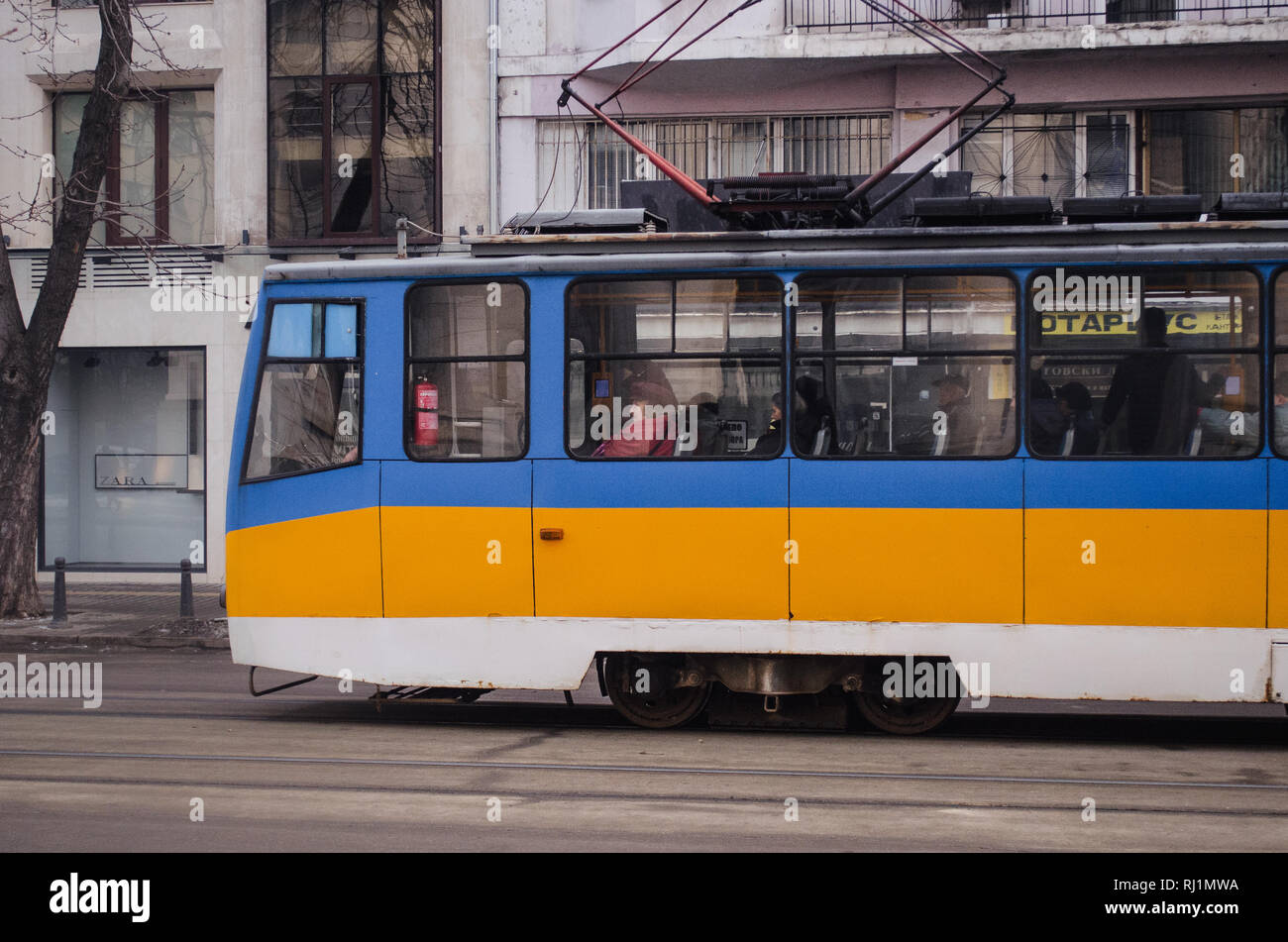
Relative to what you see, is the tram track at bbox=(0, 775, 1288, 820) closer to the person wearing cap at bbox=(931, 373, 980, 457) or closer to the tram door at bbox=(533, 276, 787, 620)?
the tram door at bbox=(533, 276, 787, 620)

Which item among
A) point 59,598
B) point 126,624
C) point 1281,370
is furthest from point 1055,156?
point 59,598

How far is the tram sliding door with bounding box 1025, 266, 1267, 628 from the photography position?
836cm

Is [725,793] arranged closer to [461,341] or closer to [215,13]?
[461,341]

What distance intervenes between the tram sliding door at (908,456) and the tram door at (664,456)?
260 millimetres

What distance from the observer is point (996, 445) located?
8.57 metres

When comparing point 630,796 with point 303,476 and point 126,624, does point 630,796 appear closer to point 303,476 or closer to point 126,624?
point 303,476

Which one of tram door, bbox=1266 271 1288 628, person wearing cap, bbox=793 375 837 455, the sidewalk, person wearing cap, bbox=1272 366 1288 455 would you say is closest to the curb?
the sidewalk

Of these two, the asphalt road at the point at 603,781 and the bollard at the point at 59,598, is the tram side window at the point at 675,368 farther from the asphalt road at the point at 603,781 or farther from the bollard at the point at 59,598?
the bollard at the point at 59,598

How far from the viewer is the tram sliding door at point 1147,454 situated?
27.4ft

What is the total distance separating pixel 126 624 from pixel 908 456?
36.2ft

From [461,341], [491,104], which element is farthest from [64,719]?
[491,104]

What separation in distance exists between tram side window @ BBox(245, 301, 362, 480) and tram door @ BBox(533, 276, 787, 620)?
142 centimetres

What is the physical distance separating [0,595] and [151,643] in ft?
7.89

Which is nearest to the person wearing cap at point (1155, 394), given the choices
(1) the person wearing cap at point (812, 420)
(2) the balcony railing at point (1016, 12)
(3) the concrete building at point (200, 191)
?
(1) the person wearing cap at point (812, 420)
